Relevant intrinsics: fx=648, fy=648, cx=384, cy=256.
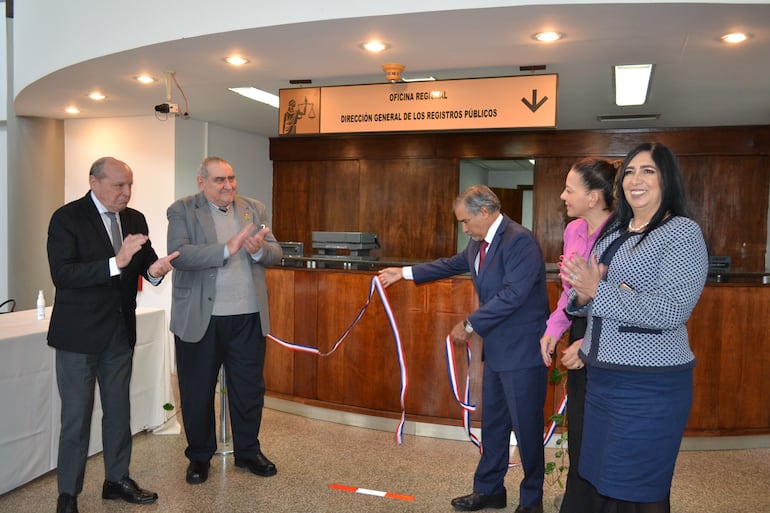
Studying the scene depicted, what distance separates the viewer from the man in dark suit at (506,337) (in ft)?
10.3

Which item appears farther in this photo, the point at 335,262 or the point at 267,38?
the point at 335,262

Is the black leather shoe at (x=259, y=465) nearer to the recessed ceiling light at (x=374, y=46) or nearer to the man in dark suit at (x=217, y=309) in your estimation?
the man in dark suit at (x=217, y=309)

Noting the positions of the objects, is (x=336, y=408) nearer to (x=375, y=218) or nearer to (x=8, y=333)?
(x=8, y=333)

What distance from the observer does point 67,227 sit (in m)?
3.15

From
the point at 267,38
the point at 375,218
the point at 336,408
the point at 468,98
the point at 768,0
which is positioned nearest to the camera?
the point at 768,0

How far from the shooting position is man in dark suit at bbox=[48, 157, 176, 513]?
10.2 feet

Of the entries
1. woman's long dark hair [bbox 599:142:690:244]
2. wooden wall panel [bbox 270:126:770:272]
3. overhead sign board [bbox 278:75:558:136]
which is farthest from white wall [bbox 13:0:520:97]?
wooden wall panel [bbox 270:126:770:272]

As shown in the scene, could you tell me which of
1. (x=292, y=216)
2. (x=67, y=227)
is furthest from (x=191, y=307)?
(x=292, y=216)

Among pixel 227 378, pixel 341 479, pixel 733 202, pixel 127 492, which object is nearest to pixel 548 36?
pixel 227 378

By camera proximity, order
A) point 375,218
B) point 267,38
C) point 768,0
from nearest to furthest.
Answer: point 768,0, point 267,38, point 375,218

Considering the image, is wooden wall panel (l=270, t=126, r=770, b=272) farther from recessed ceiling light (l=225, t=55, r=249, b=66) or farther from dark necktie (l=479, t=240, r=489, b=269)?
dark necktie (l=479, t=240, r=489, b=269)

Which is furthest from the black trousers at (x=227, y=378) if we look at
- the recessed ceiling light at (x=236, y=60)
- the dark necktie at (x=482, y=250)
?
the recessed ceiling light at (x=236, y=60)

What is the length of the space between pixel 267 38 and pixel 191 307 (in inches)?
67.6

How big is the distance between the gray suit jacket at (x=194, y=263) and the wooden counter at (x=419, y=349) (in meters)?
1.22
